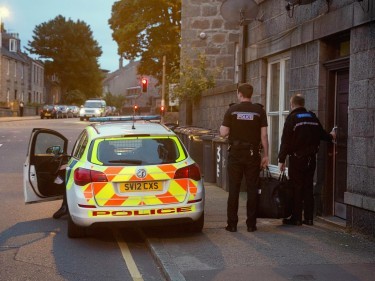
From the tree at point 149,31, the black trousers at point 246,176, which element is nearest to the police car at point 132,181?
the black trousers at point 246,176

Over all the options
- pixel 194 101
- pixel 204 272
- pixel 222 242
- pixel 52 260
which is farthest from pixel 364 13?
pixel 194 101

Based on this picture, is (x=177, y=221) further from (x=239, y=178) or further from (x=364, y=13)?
(x=364, y=13)

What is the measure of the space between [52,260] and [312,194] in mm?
3744

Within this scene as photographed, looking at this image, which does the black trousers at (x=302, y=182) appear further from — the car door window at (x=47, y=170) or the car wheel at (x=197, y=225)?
the car door window at (x=47, y=170)

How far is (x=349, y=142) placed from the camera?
859 cm

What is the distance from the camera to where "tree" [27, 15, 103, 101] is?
94062 millimetres

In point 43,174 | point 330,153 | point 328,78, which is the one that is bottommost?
point 43,174

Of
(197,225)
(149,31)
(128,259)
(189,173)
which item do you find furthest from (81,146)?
(149,31)

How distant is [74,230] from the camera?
8242 mm

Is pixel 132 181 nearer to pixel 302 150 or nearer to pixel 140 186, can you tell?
pixel 140 186

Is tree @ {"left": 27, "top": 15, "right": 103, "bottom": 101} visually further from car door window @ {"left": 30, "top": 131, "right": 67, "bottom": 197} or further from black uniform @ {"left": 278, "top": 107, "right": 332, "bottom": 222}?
black uniform @ {"left": 278, "top": 107, "right": 332, "bottom": 222}

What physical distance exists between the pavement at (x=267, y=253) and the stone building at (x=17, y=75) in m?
61.4

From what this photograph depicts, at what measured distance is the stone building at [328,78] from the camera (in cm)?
816

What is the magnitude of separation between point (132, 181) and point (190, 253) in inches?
45.8
